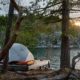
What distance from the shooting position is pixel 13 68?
37.6 ft

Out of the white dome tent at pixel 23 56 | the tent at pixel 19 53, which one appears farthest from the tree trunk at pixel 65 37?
the tent at pixel 19 53

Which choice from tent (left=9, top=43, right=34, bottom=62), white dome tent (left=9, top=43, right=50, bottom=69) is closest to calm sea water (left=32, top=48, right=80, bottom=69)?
white dome tent (left=9, top=43, right=50, bottom=69)

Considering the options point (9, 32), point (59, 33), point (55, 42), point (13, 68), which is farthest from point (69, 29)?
point (13, 68)

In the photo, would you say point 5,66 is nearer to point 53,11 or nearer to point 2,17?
point 2,17

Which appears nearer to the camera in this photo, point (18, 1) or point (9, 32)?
point (18, 1)

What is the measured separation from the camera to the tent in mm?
12750

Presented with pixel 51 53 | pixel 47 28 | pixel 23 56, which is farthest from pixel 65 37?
pixel 51 53

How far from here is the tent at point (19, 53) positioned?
12.8 meters

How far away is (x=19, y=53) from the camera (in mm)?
13062

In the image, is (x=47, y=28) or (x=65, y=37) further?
(x=65, y=37)

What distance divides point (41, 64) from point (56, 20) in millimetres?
3201

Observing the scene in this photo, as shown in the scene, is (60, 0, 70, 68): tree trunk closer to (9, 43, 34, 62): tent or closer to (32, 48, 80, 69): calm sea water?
(32, 48, 80, 69): calm sea water

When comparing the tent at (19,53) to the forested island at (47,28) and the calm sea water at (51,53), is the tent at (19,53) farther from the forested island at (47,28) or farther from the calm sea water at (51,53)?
the forested island at (47,28)

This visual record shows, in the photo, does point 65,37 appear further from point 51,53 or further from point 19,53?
point 51,53
